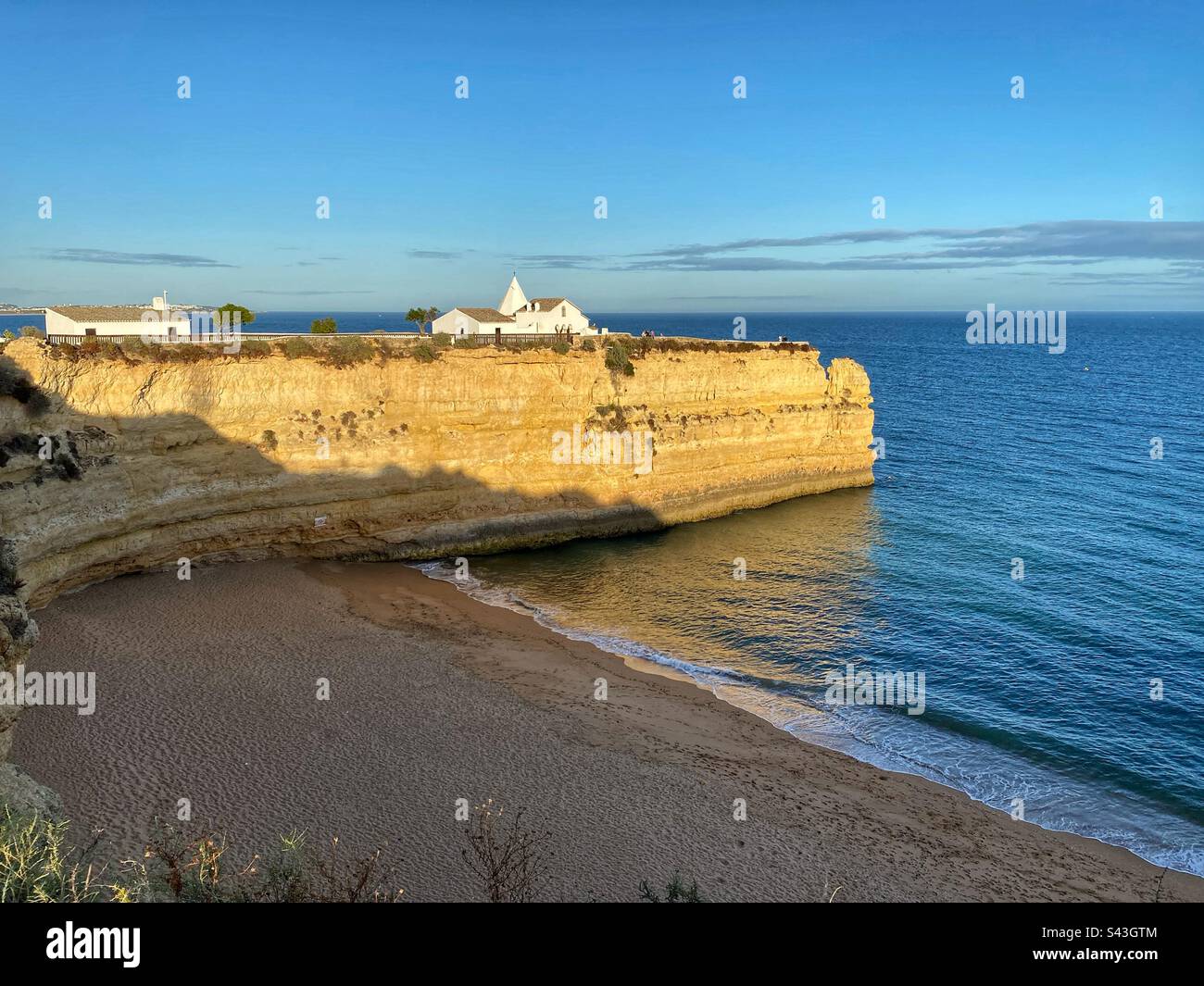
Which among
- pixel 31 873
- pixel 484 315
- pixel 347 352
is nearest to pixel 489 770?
pixel 31 873

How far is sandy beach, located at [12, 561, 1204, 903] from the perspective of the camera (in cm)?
1794

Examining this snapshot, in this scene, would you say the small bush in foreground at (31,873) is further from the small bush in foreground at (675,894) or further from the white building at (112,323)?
the white building at (112,323)

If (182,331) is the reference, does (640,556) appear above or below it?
below

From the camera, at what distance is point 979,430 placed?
74.1 metres

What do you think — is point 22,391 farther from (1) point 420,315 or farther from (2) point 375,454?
(1) point 420,315

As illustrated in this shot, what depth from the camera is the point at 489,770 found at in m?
21.2

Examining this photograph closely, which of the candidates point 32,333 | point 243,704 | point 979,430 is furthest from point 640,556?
point 979,430

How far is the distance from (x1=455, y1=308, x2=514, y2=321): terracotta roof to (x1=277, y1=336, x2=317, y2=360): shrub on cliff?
18285 mm

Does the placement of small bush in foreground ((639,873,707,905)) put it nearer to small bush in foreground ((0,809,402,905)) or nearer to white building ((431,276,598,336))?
small bush in foreground ((0,809,402,905))

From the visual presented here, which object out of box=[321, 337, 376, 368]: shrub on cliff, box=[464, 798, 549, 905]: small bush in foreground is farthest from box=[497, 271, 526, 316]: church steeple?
box=[464, 798, 549, 905]: small bush in foreground

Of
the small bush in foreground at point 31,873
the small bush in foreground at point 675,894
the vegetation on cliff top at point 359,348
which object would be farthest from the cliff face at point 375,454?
the small bush in foreground at point 675,894

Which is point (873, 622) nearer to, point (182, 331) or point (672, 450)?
point (672, 450)
